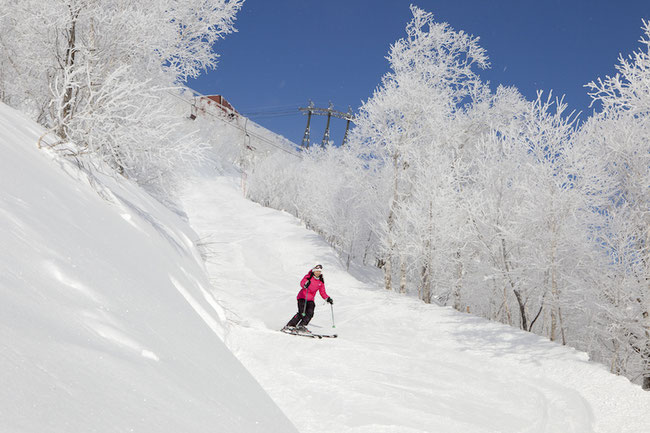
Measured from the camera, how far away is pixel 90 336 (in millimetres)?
2145

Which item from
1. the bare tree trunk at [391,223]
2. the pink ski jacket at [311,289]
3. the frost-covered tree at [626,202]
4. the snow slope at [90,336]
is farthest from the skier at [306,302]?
the bare tree trunk at [391,223]

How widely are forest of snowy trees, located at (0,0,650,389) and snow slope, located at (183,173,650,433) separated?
1.70 m

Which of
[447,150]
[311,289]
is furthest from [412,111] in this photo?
[311,289]

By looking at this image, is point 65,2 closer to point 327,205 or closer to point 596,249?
point 596,249

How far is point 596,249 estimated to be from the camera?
36.5ft

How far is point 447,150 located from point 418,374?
13.6 meters

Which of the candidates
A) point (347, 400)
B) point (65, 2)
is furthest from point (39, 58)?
point (347, 400)

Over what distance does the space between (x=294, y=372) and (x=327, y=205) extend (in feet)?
67.3

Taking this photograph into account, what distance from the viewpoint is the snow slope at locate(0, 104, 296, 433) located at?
1442 mm

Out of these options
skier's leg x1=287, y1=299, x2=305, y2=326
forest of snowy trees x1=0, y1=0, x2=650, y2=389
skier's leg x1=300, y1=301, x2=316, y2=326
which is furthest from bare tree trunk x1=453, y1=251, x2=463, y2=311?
skier's leg x1=287, y1=299, x2=305, y2=326

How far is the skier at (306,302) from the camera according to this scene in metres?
9.20

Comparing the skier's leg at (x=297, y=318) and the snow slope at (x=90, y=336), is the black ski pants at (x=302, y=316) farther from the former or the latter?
the snow slope at (x=90, y=336)

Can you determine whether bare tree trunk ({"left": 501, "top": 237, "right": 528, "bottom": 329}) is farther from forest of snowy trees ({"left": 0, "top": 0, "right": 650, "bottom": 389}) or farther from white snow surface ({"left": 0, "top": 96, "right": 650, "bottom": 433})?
white snow surface ({"left": 0, "top": 96, "right": 650, "bottom": 433})

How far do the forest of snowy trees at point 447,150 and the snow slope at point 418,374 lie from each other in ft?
5.57
